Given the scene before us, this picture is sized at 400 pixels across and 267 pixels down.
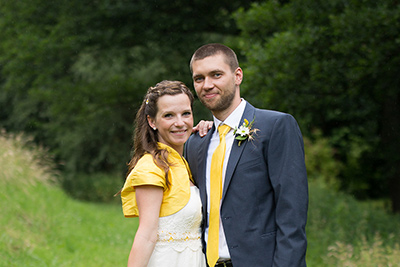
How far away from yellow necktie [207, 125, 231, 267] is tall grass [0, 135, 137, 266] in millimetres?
4420

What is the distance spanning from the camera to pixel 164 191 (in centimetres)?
311

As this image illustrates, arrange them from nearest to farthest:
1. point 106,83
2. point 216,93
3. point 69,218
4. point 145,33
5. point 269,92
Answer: point 216,93 → point 269,92 → point 69,218 → point 145,33 → point 106,83

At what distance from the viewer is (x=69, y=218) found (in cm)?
1055

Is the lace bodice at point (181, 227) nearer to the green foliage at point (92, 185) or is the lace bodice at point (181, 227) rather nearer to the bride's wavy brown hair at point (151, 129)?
the bride's wavy brown hair at point (151, 129)

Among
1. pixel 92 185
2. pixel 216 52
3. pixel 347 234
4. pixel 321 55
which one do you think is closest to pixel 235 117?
pixel 216 52

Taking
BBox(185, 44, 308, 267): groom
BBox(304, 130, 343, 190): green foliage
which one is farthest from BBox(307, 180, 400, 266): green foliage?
BBox(304, 130, 343, 190): green foliage

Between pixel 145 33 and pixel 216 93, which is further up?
pixel 145 33

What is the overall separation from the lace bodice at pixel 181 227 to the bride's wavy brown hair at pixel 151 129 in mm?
302

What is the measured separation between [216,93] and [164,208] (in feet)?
2.70

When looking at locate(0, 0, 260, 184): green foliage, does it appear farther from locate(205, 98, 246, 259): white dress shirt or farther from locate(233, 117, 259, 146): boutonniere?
locate(233, 117, 259, 146): boutonniere

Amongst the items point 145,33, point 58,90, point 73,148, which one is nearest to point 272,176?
point 145,33

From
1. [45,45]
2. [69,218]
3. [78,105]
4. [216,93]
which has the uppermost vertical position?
[45,45]

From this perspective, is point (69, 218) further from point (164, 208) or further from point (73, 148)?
point (73, 148)

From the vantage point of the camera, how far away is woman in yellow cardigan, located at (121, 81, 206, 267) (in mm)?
3006
